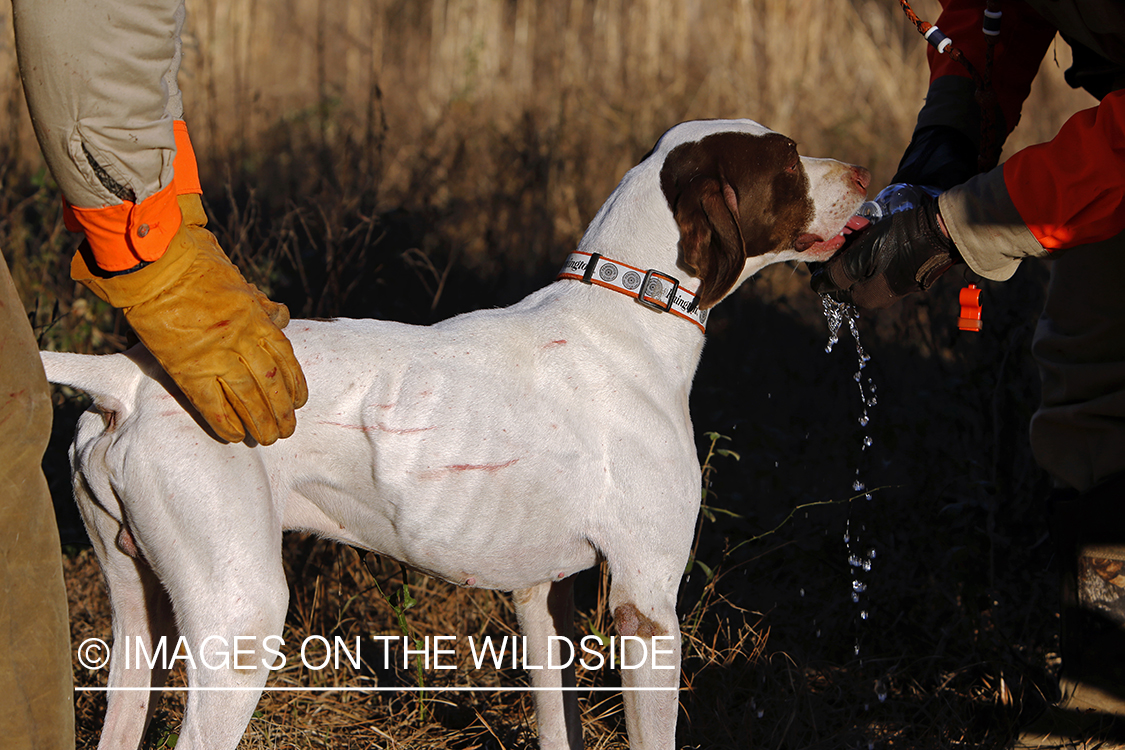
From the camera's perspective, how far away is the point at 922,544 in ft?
11.5

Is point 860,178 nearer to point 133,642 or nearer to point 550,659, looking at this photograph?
point 550,659

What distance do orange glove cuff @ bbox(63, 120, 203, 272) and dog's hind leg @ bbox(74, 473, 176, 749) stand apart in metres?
0.72

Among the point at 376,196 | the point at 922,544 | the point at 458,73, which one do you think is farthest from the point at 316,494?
the point at 458,73

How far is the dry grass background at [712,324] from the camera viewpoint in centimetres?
320

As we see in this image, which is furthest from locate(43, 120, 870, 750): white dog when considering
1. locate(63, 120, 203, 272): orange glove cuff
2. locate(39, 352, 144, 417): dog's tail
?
locate(63, 120, 203, 272): orange glove cuff

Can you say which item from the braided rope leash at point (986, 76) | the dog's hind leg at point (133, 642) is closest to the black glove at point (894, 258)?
the braided rope leash at point (986, 76)

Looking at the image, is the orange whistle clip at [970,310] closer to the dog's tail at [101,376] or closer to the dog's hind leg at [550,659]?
the dog's hind leg at [550,659]

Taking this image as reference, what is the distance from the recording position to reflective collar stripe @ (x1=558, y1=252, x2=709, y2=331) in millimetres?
2514

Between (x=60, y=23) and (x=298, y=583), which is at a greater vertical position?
(x=60, y=23)

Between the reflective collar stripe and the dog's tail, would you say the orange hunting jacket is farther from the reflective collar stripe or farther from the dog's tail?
the dog's tail

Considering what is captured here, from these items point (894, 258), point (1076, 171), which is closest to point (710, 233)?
point (894, 258)

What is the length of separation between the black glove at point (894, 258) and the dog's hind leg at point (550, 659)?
3.74 feet

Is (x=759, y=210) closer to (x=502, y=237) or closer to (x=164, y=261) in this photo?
(x=164, y=261)

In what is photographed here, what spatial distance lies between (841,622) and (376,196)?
316cm
